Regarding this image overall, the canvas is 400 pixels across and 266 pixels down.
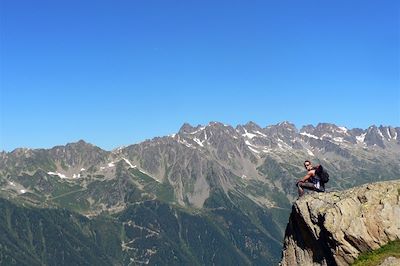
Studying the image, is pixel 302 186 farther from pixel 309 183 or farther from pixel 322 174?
pixel 322 174

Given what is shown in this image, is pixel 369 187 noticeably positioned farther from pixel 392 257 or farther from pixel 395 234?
pixel 392 257

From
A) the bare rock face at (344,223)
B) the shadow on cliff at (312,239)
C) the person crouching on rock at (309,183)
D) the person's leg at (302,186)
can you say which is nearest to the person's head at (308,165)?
the person crouching on rock at (309,183)

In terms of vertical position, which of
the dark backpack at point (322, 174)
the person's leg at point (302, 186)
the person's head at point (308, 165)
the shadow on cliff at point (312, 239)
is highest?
the person's head at point (308, 165)

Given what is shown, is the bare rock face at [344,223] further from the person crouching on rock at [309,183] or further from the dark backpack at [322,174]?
the dark backpack at [322,174]

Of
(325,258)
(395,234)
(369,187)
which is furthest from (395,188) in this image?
(325,258)

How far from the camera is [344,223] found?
34.8 meters

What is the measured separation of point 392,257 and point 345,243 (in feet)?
14.5

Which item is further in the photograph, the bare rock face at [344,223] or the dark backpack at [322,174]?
the dark backpack at [322,174]

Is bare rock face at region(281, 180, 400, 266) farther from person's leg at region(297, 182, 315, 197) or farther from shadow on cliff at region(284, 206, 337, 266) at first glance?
person's leg at region(297, 182, 315, 197)

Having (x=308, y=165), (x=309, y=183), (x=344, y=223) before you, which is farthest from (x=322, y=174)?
(x=344, y=223)

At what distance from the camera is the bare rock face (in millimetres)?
33719

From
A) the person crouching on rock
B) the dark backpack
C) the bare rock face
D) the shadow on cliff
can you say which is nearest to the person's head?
Answer: the person crouching on rock

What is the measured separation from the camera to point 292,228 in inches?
1647

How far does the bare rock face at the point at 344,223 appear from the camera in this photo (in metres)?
33.7
